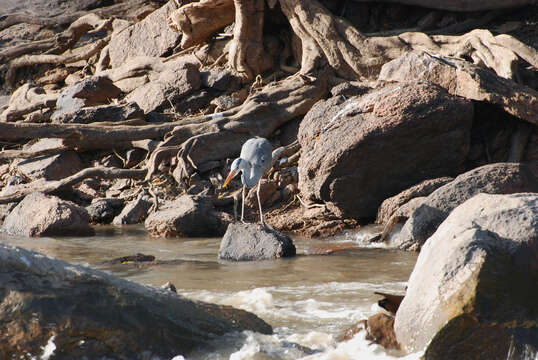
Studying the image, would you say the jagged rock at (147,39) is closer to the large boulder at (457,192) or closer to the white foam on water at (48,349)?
the large boulder at (457,192)

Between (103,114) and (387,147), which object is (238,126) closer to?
(103,114)

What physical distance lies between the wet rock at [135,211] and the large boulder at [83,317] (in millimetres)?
6494

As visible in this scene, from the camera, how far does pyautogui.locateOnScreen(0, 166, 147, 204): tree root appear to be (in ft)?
34.1

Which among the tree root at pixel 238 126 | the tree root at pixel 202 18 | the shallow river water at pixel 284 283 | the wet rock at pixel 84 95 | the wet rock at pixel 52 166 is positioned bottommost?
the shallow river water at pixel 284 283

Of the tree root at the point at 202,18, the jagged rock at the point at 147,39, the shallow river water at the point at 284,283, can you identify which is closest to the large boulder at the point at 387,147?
the shallow river water at the point at 284,283

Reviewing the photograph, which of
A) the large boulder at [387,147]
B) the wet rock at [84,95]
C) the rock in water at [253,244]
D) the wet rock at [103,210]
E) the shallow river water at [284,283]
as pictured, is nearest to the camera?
the shallow river water at [284,283]

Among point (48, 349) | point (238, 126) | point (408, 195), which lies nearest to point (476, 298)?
point (48, 349)

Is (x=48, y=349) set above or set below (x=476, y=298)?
below

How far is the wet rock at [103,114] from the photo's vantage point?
36.8 ft

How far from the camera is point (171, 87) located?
11.6 meters

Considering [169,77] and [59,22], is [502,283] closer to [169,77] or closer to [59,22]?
[169,77]

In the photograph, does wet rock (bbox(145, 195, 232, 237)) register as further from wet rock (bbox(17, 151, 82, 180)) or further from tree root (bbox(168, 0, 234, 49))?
tree root (bbox(168, 0, 234, 49))

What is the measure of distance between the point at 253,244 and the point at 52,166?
6.00 meters

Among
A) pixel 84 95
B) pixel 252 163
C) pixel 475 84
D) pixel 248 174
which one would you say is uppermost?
pixel 84 95
